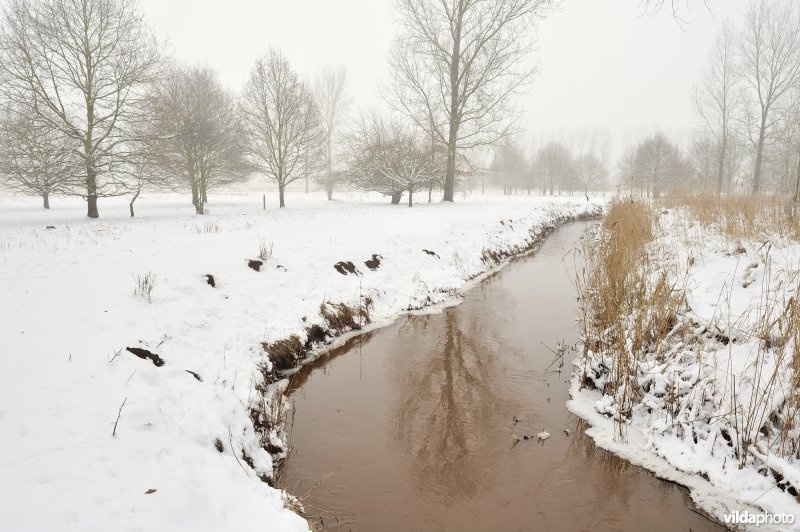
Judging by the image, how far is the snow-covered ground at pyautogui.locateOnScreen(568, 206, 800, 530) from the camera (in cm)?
330

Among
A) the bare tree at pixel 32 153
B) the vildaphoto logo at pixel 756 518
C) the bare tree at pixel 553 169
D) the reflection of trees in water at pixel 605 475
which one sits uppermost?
the bare tree at pixel 553 169

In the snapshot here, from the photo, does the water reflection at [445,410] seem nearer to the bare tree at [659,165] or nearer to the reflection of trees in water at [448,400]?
the reflection of trees in water at [448,400]

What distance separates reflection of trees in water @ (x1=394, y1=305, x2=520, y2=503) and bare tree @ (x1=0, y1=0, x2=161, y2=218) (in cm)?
1554

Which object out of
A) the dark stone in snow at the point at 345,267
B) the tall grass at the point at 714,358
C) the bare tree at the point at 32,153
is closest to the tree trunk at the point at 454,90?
the dark stone in snow at the point at 345,267

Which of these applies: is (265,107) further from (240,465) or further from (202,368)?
(240,465)

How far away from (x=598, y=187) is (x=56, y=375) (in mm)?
73134

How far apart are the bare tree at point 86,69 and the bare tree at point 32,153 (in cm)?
42

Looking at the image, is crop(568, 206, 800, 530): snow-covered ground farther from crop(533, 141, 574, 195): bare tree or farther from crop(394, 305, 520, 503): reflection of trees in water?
crop(533, 141, 574, 195): bare tree

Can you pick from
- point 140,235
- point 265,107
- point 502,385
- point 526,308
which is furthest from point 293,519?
point 265,107

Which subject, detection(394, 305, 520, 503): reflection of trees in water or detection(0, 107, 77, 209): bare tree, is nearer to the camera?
detection(394, 305, 520, 503): reflection of trees in water

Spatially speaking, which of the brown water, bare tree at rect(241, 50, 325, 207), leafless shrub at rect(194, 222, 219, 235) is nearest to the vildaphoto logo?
the brown water

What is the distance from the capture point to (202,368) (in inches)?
190

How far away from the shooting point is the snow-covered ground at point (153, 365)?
2789 millimetres

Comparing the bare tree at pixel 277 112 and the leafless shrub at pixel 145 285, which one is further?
the bare tree at pixel 277 112
